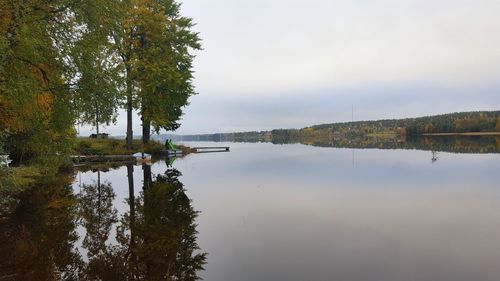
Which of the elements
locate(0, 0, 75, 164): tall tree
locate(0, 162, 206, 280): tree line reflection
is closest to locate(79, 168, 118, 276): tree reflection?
locate(0, 162, 206, 280): tree line reflection

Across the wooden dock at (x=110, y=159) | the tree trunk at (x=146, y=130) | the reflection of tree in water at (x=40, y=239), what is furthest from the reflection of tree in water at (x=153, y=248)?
the tree trunk at (x=146, y=130)

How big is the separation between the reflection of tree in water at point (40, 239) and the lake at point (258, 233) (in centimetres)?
3

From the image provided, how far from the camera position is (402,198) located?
1703cm

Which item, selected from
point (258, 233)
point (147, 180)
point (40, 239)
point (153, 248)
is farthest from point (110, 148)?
point (153, 248)

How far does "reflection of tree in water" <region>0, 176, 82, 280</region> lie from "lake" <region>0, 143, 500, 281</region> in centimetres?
3

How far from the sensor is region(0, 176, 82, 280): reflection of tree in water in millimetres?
8539

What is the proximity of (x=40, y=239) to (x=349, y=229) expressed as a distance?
952 centimetres

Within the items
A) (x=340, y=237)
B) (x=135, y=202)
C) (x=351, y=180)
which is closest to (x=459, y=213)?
(x=340, y=237)

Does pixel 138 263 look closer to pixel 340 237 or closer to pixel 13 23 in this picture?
pixel 340 237

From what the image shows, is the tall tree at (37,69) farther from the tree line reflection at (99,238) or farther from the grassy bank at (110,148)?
the grassy bank at (110,148)

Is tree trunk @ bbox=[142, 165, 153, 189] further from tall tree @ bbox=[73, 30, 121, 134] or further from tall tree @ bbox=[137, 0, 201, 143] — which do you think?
tall tree @ bbox=[137, 0, 201, 143]

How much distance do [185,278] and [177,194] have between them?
36.4 ft

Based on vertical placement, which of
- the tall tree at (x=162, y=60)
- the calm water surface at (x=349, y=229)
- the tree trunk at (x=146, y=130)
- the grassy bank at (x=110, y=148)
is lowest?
the calm water surface at (x=349, y=229)

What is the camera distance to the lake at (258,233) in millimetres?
8562
